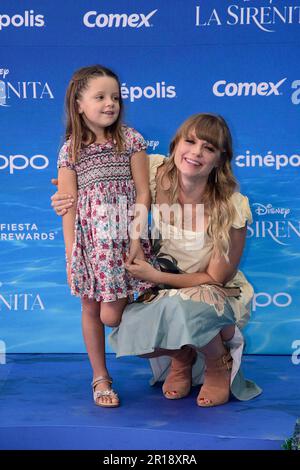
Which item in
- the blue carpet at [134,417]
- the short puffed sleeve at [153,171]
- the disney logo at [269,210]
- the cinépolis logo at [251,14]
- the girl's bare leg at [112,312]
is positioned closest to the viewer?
the blue carpet at [134,417]

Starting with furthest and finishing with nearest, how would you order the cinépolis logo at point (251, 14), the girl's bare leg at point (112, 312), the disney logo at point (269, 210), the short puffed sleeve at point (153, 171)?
the disney logo at point (269, 210), the cinépolis logo at point (251, 14), the short puffed sleeve at point (153, 171), the girl's bare leg at point (112, 312)

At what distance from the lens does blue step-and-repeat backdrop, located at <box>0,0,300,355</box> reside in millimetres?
4938

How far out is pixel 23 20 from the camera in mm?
4965

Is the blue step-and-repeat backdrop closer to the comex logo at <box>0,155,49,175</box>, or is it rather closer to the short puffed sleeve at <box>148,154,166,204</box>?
the comex logo at <box>0,155,49,175</box>

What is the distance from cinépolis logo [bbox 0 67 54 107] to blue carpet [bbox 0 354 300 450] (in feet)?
4.85

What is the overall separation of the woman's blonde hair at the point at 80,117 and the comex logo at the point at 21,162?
3.21 ft

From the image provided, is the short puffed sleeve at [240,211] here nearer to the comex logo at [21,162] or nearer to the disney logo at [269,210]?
the disney logo at [269,210]

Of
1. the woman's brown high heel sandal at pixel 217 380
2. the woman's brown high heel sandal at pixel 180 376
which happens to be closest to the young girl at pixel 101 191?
the woman's brown high heel sandal at pixel 180 376

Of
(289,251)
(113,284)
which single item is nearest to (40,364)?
(113,284)

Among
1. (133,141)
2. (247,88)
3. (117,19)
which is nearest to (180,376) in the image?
(133,141)

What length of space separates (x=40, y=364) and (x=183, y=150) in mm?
1516

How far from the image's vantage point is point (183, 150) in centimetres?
411

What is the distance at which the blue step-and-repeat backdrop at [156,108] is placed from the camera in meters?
4.94

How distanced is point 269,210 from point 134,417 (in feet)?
5.16
